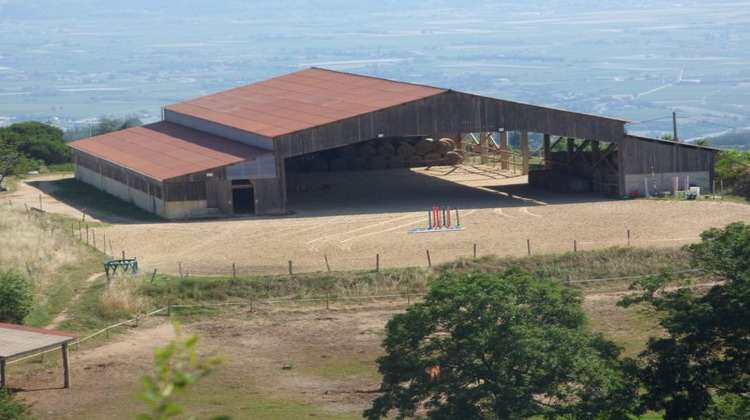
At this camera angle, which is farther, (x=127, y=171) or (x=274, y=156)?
(x=127, y=171)

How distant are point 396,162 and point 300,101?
275 inches

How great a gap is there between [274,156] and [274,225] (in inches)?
130

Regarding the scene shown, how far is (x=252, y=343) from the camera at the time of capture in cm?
3322

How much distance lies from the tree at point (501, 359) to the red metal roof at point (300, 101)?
24.7m

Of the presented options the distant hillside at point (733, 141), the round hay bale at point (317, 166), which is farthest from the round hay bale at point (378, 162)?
the distant hillside at point (733, 141)

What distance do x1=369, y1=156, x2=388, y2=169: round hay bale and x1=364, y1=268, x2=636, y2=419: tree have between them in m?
35.6

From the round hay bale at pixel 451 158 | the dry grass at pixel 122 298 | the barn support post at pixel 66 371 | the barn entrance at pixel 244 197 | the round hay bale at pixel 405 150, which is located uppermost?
the round hay bale at pixel 405 150

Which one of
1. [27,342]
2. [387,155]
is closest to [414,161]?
[387,155]

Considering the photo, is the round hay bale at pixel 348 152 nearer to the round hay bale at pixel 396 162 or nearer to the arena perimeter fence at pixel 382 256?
the round hay bale at pixel 396 162

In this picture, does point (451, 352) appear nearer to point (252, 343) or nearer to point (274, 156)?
point (252, 343)

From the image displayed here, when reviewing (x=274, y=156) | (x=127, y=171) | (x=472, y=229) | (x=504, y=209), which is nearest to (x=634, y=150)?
(x=504, y=209)

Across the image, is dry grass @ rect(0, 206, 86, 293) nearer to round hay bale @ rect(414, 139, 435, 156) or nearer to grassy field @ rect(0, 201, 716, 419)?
grassy field @ rect(0, 201, 716, 419)

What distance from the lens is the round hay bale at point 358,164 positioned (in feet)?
200

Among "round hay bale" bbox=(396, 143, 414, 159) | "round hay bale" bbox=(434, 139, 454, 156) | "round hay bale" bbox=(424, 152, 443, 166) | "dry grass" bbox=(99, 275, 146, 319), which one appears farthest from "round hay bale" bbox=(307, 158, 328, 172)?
"dry grass" bbox=(99, 275, 146, 319)
